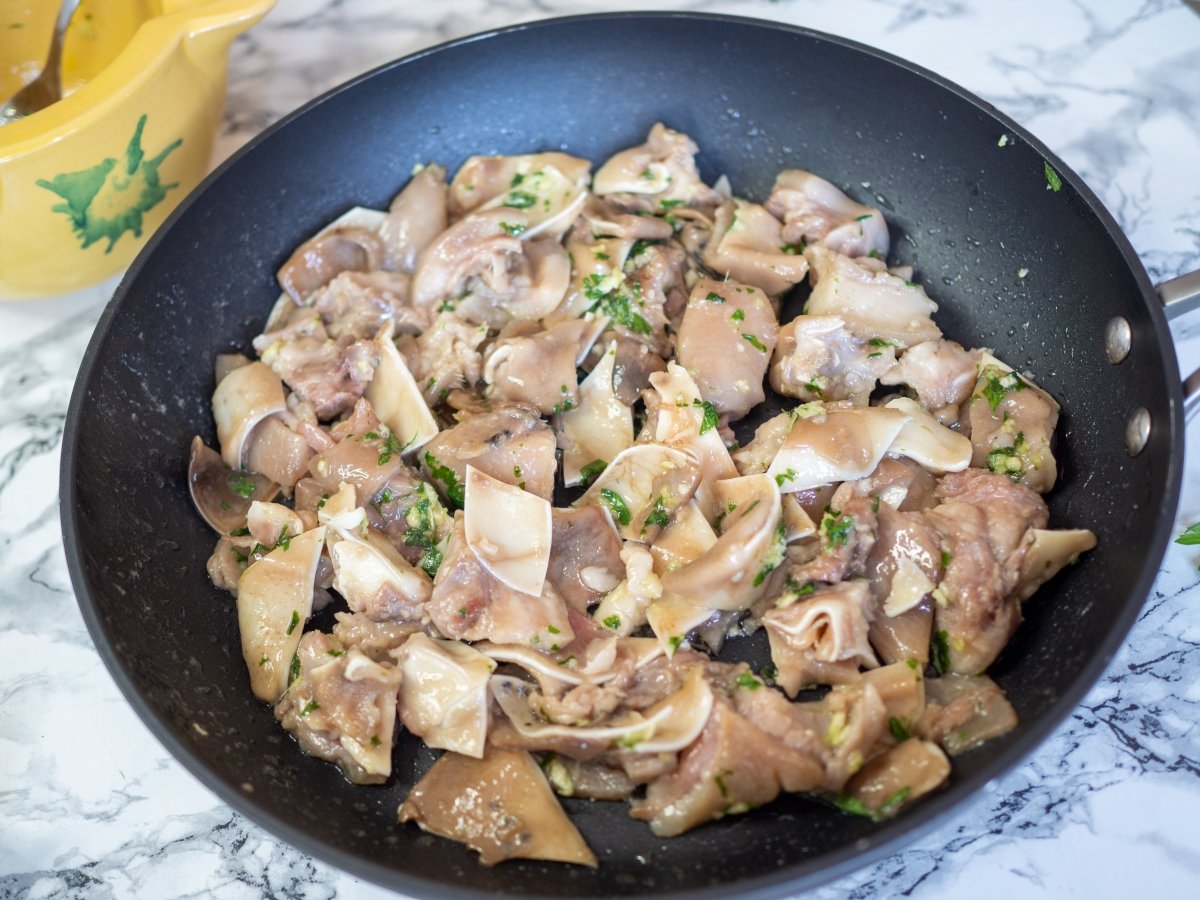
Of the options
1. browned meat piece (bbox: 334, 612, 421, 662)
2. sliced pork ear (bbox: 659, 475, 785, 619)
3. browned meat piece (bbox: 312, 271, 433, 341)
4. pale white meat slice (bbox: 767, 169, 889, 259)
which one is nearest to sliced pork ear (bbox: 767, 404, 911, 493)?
sliced pork ear (bbox: 659, 475, 785, 619)

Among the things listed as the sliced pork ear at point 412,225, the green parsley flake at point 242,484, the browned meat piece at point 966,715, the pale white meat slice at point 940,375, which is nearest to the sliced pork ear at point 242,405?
the green parsley flake at point 242,484

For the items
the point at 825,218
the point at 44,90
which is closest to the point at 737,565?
the point at 825,218

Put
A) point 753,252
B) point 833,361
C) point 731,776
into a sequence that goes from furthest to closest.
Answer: point 753,252 < point 833,361 < point 731,776

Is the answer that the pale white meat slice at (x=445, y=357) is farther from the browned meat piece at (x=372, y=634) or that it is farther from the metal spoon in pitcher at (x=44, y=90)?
the metal spoon in pitcher at (x=44, y=90)

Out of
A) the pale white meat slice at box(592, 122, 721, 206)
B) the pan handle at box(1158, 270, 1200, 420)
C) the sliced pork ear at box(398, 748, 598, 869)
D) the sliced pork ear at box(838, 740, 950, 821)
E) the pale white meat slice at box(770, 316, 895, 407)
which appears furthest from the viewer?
the pale white meat slice at box(592, 122, 721, 206)

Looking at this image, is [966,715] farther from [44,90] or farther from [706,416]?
[44,90]

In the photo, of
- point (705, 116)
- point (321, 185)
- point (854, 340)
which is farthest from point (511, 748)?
point (705, 116)

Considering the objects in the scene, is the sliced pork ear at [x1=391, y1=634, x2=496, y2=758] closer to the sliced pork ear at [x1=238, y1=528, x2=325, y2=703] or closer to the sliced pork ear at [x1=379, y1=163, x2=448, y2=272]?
the sliced pork ear at [x1=238, y1=528, x2=325, y2=703]
